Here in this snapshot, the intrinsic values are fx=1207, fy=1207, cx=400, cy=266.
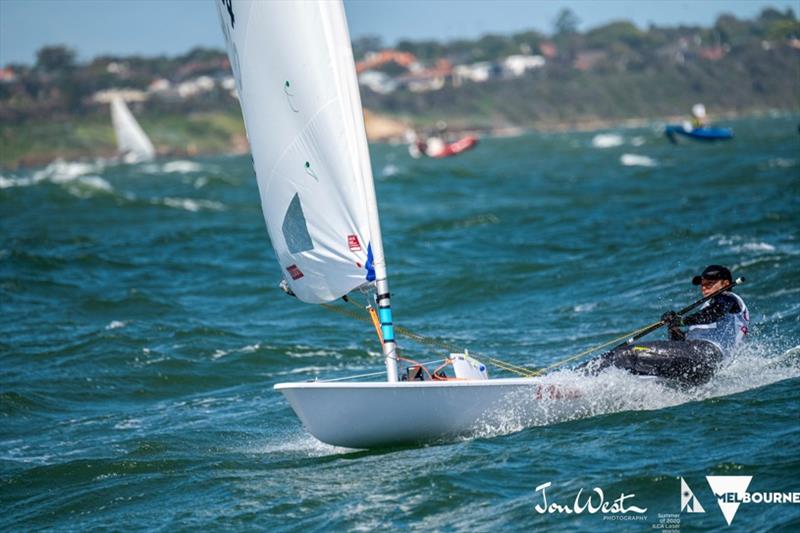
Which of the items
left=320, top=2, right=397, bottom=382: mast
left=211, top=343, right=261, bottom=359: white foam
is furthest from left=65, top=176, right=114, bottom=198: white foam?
left=320, top=2, right=397, bottom=382: mast

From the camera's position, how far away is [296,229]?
10.8m

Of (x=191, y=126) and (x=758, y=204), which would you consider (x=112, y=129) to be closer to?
(x=191, y=126)

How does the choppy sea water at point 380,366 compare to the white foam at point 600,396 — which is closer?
the choppy sea water at point 380,366

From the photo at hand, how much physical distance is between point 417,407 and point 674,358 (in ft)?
8.25

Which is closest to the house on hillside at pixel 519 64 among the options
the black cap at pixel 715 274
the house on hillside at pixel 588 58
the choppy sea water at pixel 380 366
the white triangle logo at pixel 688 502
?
the house on hillside at pixel 588 58

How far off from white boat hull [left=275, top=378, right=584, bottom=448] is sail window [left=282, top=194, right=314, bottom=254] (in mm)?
1553

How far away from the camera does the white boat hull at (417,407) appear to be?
32.0 feet

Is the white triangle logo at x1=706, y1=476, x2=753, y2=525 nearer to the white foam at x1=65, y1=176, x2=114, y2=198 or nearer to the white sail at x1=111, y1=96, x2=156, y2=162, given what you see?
the white foam at x1=65, y1=176, x2=114, y2=198

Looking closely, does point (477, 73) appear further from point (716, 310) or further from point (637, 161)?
point (716, 310)

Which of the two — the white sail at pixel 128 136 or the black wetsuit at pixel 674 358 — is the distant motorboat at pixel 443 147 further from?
the black wetsuit at pixel 674 358

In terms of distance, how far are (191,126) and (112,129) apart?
1104cm

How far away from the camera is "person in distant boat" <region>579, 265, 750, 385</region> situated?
1089 cm

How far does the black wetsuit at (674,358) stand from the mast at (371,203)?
6.32 ft

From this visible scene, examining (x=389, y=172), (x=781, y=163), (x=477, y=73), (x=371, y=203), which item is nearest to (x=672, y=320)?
(x=371, y=203)
